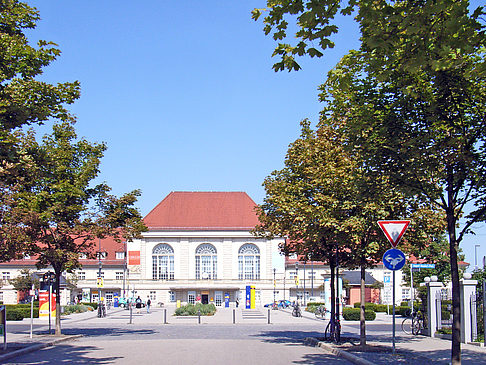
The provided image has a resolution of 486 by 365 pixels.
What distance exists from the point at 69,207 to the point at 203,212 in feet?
250

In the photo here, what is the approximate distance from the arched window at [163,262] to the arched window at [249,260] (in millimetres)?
11364

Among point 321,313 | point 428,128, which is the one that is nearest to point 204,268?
point 321,313

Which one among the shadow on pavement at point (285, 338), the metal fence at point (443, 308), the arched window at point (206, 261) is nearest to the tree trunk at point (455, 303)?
the shadow on pavement at point (285, 338)

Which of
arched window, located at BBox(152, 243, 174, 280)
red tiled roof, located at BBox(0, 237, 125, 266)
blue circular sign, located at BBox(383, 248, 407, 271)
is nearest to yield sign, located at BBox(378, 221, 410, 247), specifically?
blue circular sign, located at BBox(383, 248, 407, 271)

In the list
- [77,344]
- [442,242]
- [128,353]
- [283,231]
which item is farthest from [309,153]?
[442,242]

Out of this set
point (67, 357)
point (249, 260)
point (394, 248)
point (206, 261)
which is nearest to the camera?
point (394, 248)

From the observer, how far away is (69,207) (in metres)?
27.6

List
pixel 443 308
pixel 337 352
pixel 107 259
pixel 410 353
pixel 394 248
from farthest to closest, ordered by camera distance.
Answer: pixel 107 259, pixel 443 308, pixel 337 352, pixel 410 353, pixel 394 248

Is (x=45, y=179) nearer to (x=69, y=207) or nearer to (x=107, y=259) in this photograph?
(x=69, y=207)

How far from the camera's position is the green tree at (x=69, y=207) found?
89.5 feet

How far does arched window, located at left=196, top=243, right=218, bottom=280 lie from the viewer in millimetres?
100438

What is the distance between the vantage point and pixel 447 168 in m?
12.3

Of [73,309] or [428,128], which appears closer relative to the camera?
[428,128]

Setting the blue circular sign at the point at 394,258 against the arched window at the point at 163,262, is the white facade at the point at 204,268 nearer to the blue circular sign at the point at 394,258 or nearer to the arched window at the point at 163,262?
the arched window at the point at 163,262
